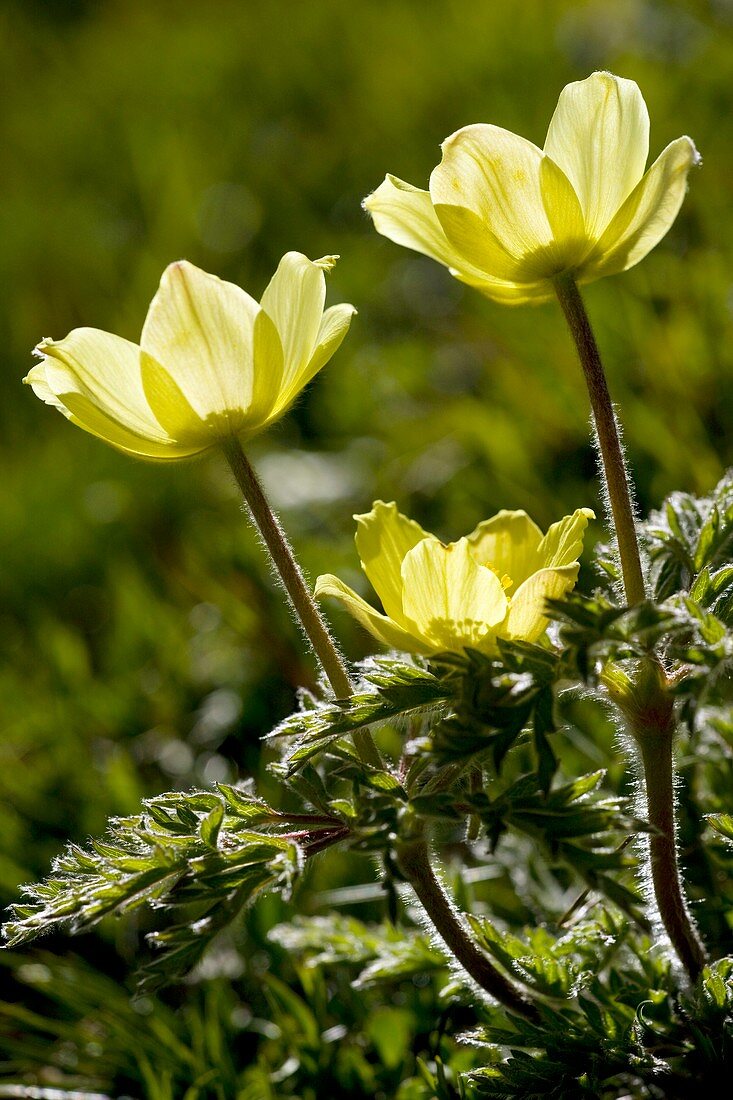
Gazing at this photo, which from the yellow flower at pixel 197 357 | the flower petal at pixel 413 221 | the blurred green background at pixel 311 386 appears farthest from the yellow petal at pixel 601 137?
the blurred green background at pixel 311 386

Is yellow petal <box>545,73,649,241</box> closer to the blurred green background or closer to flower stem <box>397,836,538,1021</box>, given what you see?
flower stem <box>397,836,538,1021</box>

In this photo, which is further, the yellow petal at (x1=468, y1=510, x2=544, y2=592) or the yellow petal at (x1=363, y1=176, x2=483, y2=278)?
the yellow petal at (x1=468, y1=510, x2=544, y2=592)

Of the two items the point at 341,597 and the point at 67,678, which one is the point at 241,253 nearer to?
the point at 67,678

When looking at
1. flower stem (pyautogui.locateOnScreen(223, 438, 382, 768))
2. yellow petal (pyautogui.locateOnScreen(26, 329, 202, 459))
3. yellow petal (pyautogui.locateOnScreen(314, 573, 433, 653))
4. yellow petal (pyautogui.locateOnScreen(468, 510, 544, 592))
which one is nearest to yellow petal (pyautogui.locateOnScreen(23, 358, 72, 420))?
yellow petal (pyautogui.locateOnScreen(26, 329, 202, 459))

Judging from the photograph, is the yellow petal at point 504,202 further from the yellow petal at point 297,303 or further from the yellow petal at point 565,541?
the yellow petal at point 565,541

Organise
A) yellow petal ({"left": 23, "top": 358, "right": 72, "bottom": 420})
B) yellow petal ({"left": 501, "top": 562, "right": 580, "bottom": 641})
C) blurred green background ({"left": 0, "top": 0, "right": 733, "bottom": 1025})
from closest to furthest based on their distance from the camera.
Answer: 1. yellow petal ({"left": 501, "top": 562, "right": 580, "bottom": 641})
2. yellow petal ({"left": 23, "top": 358, "right": 72, "bottom": 420})
3. blurred green background ({"left": 0, "top": 0, "right": 733, "bottom": 1025})

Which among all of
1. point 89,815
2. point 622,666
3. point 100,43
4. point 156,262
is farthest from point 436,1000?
point 100,43

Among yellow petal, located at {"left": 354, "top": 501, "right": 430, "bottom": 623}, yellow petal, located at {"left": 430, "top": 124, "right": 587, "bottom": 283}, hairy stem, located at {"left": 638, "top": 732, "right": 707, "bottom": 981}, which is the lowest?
hairy stem, located at {"left": 638, "top": 732, "right": 707, "bottom": 981}
